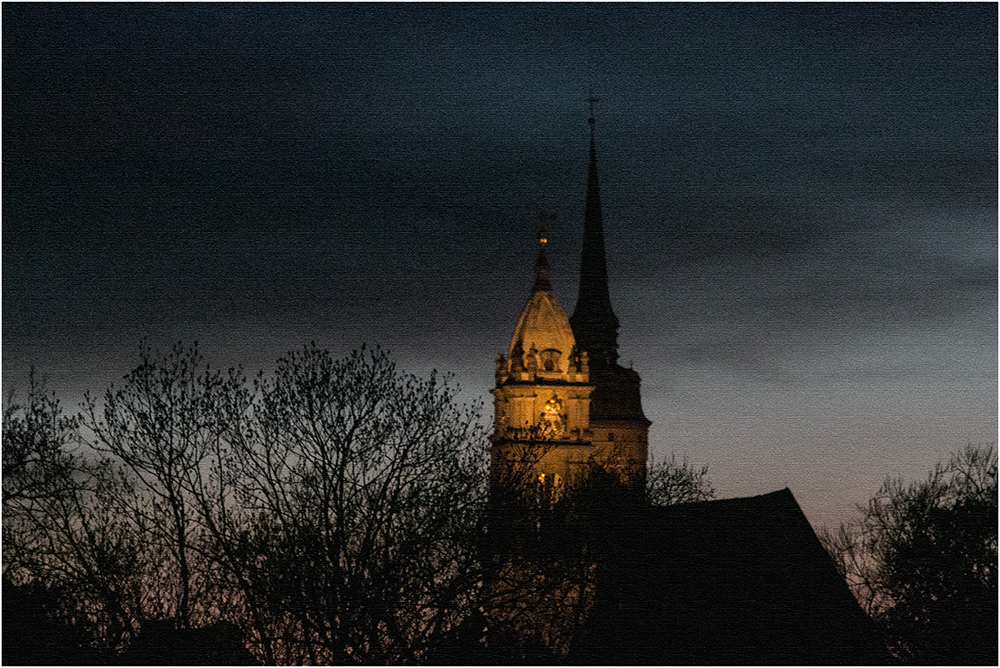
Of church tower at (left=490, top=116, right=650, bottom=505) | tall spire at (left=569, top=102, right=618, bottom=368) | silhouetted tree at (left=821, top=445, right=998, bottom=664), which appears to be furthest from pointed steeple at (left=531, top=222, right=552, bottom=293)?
silhouetted tree at (left=821, top=445, right=998, bottom=664)

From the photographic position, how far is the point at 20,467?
124 ft

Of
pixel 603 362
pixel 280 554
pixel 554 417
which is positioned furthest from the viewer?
pixel 603 362

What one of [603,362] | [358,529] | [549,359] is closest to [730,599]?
[358,529]

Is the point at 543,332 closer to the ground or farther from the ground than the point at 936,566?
farther from the ground

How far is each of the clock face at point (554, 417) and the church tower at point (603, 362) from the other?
1397 centimetres

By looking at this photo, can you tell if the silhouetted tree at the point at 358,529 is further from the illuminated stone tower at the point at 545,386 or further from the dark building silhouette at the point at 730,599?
the illuminated stone tower at the point at 545,386

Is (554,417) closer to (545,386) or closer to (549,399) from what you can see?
(549,399)

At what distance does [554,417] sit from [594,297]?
2819 centimetres

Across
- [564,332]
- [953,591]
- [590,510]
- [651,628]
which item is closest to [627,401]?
[564,332]

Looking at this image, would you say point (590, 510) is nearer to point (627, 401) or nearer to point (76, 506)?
point (76, 506)

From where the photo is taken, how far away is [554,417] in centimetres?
10044

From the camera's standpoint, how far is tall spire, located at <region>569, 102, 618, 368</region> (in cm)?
12331

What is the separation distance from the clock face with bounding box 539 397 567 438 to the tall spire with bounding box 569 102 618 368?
2126 centimetres

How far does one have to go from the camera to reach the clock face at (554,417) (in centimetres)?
9956
